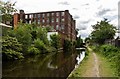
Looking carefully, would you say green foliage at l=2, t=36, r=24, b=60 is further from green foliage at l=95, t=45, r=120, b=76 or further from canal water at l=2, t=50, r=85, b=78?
green foliage at l=95, t=45, r=120, b=76

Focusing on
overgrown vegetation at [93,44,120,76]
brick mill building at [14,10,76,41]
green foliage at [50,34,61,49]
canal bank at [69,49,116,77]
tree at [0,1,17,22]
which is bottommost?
canal bank at [69,49,116,77]

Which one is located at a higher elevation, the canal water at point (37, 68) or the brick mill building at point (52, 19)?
the brick mill building at point (52, 19)

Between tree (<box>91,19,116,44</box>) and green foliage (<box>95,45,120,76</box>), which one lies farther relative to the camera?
tree (<box>91,19,116,44</box>)

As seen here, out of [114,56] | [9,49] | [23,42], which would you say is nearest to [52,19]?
[23,42]

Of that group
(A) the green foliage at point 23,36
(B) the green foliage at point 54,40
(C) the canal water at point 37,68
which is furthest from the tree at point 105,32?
(C) the canal water at point 37,68

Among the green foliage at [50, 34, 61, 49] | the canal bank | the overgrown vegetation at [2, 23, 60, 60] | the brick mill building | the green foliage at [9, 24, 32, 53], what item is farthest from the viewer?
the brick mill building

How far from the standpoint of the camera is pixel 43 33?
60.6 m

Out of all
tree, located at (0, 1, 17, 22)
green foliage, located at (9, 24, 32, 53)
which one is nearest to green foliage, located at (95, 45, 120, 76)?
tree, located at (0, 1, 17, 22)

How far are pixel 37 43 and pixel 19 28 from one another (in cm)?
921

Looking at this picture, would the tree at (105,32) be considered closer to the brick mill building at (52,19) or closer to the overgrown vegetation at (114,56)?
the overgrown vegetation at (114,56)

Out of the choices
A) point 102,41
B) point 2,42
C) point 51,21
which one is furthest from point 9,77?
point 51,21

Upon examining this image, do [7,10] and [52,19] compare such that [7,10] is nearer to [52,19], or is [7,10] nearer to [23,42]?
[23,42]

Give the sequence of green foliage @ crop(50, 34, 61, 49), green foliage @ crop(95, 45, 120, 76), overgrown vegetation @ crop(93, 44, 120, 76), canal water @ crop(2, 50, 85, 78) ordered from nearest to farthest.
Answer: overgrown vegetation @ crop(93, 44, 120, 76) < green foliage @ crop(95, 45, 120, 76) < canal water @ crop(2, 50, 85, 78) < green foliage @ crop(50, 34, 61, 49)

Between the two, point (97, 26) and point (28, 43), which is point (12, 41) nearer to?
point (28, 43)
